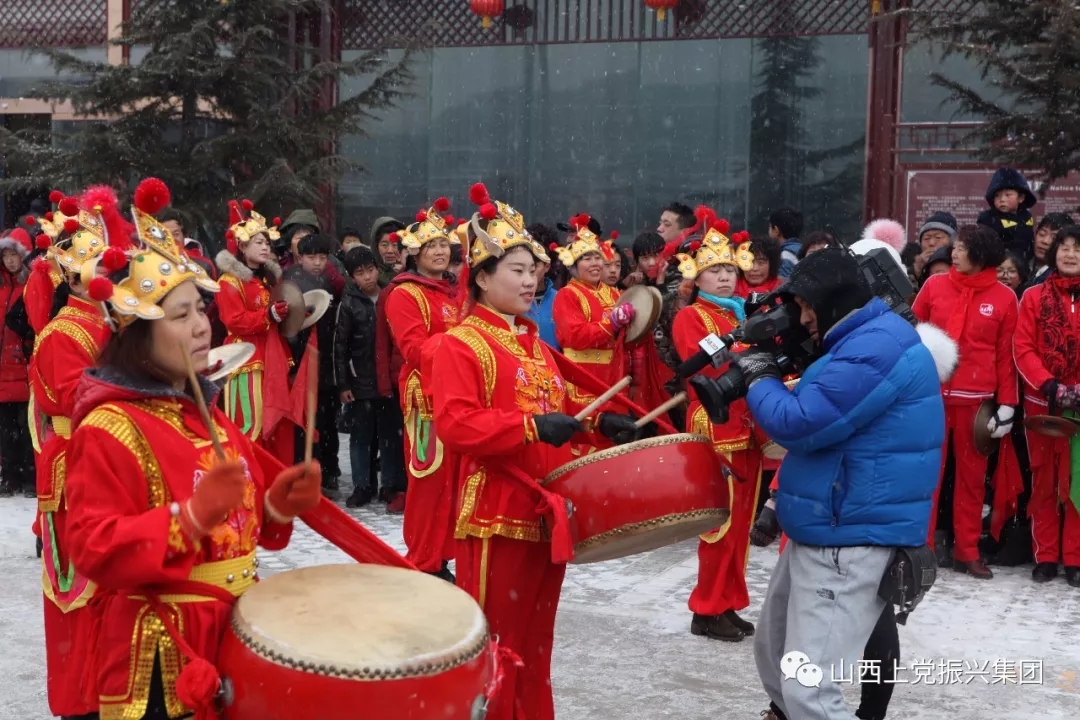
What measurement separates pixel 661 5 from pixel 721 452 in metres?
7.50

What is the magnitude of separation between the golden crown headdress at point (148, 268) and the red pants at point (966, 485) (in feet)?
17.5

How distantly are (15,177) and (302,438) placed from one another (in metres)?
5.19

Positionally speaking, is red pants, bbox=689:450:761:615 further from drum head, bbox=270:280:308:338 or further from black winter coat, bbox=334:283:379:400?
black winter coat, bbox=334:283:379:400

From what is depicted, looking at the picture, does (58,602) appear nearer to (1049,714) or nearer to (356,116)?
(1049,714)

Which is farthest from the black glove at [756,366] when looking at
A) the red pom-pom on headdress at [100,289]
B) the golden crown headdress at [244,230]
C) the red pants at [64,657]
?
the golden crown headdress at [244,230]

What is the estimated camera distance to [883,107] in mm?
12117

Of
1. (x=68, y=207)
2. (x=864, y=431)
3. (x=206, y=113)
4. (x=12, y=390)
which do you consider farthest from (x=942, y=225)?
(x=206, y=113)

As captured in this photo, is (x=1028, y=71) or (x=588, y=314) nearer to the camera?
(x=588, y=314)

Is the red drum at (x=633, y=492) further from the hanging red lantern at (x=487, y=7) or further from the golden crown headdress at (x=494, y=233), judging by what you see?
the hanging red lantern at (x=487, y=7)

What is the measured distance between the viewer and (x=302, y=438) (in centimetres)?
955

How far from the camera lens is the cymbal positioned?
8.81 meters

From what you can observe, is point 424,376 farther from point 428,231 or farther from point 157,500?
point 157,500

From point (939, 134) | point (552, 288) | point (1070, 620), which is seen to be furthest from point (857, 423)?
point (939, 134)

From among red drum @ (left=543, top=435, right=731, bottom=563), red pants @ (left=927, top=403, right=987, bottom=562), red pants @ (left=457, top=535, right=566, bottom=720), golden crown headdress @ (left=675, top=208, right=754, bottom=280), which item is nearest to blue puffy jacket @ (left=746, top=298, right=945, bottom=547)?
red drum @ (left=543, top=435, right=731, bottom=563)
